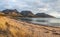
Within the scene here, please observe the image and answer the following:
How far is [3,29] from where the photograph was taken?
1303cm

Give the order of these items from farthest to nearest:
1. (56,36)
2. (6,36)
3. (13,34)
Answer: (56,36) → (13,34) → (6,36)

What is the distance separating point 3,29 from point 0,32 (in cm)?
62

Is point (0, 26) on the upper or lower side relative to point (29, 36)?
upper

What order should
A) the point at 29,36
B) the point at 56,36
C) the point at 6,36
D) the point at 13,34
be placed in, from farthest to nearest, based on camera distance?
the point at 56,36 < the point at 29,36 < the point at 13,34 < the point at 6,36

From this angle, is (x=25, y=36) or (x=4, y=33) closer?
(x=4, y=33)

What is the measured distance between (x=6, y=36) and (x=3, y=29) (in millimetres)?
1092

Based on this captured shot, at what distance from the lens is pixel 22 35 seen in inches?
535

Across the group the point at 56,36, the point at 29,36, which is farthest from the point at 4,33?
the point at 56,36

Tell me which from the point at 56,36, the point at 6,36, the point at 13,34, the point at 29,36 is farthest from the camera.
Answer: the point at 56,36

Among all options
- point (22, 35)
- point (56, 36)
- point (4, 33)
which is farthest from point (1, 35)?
point (56, 36)

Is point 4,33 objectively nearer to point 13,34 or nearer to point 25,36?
point 13,34

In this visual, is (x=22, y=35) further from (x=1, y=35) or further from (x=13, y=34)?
(x=1, y=35)

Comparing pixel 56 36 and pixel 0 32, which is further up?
pixel 0 32

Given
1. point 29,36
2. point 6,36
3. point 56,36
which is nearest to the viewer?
point 6,36
